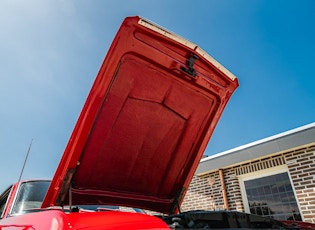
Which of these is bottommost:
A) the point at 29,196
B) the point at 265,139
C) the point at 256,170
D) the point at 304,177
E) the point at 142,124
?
the point at 29,196

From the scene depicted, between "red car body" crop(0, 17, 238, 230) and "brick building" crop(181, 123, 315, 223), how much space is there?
404 centimetres

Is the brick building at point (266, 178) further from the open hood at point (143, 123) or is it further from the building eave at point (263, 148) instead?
the open hood at point (143, 123)

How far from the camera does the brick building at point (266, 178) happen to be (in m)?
5.58

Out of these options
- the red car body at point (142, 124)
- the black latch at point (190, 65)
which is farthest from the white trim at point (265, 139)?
the black latch at point (190, 65)

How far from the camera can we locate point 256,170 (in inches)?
261

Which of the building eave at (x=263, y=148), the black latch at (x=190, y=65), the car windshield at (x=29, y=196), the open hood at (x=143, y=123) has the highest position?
the building eave at (x=263, y=148)

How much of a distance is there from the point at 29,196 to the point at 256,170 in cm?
560

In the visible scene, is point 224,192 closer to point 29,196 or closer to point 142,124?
point 29,196

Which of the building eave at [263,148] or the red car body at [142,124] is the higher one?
the building eave at [263,148]

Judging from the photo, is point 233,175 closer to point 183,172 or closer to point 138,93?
point 183,172

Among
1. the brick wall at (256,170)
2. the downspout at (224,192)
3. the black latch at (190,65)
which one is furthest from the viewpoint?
the downspout at (224,192)

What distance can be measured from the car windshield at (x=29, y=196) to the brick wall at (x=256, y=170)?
543 centimetres

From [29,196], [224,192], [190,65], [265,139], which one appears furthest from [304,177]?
[29,196]

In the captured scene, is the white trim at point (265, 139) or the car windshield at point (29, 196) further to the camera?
the white trim at point (265, 139)
